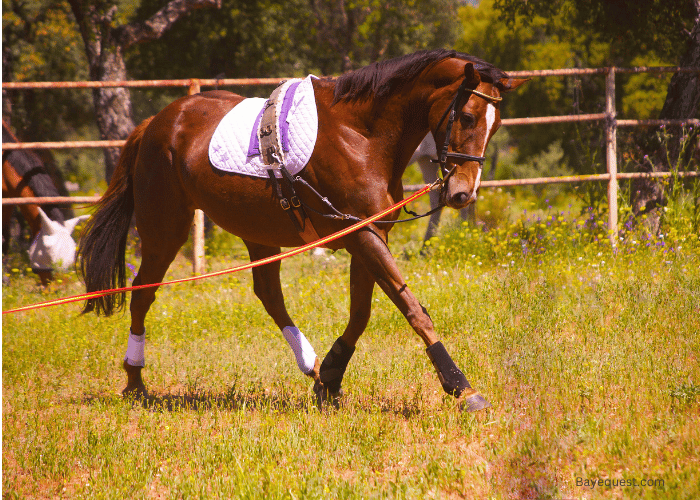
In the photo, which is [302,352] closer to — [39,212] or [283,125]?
[283,125]

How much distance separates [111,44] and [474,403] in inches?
363

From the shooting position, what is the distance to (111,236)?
5.11 meters

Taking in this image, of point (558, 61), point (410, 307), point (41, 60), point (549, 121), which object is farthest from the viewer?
point (558, 61)

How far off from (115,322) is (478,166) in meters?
4.54

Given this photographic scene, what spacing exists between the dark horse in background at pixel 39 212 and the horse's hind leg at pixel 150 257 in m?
3.49

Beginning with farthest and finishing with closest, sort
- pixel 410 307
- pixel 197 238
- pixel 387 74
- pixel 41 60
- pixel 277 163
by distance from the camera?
pixel 41 60
pixel 197 238
pixel 277 163
pixel 387 74
pixel 410 307

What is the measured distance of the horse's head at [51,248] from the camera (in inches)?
308

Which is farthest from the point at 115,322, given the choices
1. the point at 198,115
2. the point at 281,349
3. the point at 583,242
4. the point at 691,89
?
the point at 691,89

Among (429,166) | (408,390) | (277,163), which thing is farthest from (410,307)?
(429,166)

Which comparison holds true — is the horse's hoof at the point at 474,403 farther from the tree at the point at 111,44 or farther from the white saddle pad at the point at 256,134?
the tree at the point at 111,44

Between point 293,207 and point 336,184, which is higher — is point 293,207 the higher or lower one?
the lower one

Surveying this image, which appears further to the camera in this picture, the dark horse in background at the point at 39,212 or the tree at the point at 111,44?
the tree at the point at 111,44

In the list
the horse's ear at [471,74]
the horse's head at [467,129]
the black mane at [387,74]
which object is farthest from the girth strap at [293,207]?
the horse's ear at [471,74]

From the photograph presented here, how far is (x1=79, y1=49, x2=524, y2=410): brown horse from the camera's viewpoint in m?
3.49
